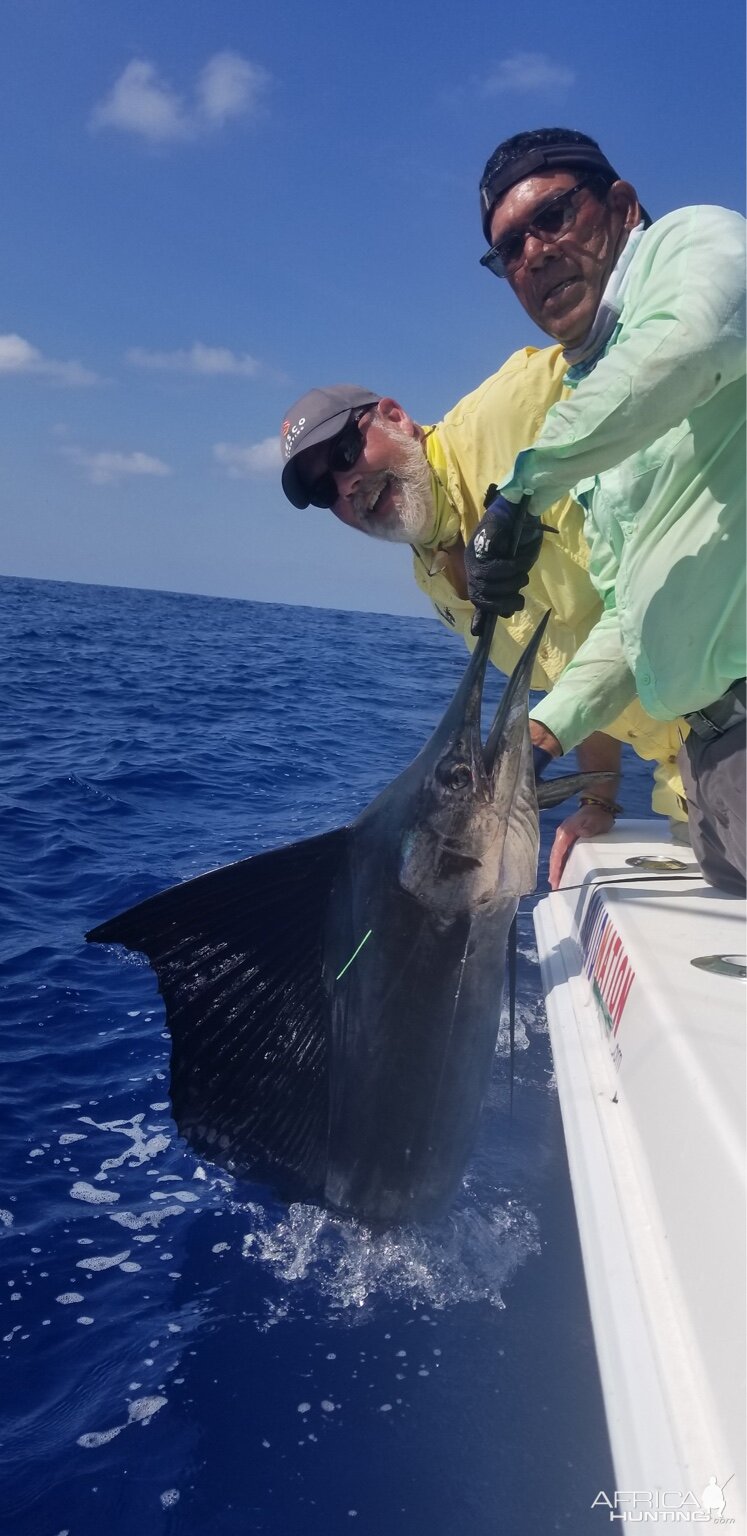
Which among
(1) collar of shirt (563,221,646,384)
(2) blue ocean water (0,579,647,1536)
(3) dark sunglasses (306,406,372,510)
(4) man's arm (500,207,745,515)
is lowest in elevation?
(2) blue ocean water (0,579,647,1536)


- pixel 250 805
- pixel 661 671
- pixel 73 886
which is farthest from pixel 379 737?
pixel 661 671

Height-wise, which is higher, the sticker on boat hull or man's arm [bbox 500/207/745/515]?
man's arm [bbox 500/207/745/515]

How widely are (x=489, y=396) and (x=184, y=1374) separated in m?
2.80

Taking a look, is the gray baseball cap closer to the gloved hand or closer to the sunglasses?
the sunglasses

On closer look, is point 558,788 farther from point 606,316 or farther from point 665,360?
point 606,316

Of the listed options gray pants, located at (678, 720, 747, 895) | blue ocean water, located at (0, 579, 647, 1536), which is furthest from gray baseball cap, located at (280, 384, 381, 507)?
blue ocean water, located at (0, 579, 647, 1536)

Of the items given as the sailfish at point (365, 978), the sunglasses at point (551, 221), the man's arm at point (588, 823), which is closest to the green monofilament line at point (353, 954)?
the sailfish at point (365, 978)

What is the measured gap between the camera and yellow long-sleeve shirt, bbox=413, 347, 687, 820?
3.11m

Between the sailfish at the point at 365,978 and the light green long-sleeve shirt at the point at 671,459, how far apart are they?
14.7 inches

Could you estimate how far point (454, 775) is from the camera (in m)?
2.00

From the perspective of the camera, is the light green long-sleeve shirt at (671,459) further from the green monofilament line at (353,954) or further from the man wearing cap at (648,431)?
the green monofilament line at (353,954)

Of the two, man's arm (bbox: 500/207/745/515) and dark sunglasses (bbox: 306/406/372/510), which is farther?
dark sunglasses (bbox: 306/406/372/510)

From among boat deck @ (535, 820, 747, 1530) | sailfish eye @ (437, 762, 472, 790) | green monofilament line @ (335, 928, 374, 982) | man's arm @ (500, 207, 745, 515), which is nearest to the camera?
boat deck @ (535, 820, 747, 1530)

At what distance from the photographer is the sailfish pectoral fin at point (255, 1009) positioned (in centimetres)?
208
